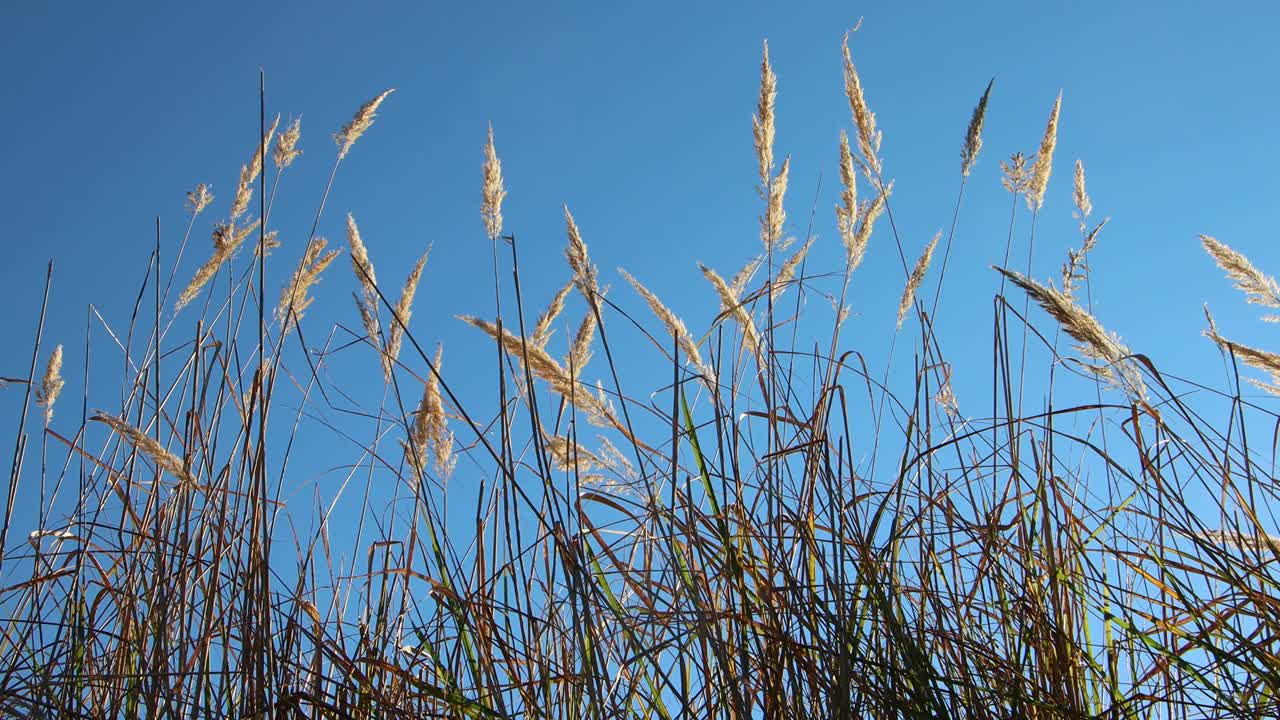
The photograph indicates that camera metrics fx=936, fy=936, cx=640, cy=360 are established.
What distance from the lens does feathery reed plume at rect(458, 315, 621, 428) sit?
1.82 metres

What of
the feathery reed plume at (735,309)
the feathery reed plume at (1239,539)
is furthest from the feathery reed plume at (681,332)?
the feathery reed plume at (1239,539)

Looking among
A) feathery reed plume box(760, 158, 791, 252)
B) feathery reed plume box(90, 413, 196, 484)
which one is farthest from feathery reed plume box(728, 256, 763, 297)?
feathery reed plume box(90, 413, 196, 484)

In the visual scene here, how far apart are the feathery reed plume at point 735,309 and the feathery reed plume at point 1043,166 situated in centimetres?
85

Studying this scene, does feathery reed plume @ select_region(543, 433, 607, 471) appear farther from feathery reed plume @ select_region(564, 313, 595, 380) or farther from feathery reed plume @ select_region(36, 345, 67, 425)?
feathery reed plume @ select_region(36, 345, 67, 425)

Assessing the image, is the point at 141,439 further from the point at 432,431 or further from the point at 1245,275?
the point at 1245,275

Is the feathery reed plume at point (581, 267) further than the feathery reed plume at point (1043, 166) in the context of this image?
No

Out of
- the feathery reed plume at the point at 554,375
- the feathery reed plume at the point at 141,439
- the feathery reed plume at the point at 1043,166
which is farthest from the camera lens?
the feathery reed plume at the point at 1043,166

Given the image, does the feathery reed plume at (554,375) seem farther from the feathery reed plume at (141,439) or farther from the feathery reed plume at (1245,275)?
the feathery reed plume at (1245,275)

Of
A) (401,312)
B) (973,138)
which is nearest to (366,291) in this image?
(401,312)

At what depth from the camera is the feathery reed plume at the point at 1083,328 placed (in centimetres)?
163

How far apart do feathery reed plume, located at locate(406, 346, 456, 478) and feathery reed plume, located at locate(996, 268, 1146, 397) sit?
118 centimetres

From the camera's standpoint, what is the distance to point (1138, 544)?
1.76 meters

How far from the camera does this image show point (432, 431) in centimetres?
210

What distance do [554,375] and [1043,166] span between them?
144 cm
